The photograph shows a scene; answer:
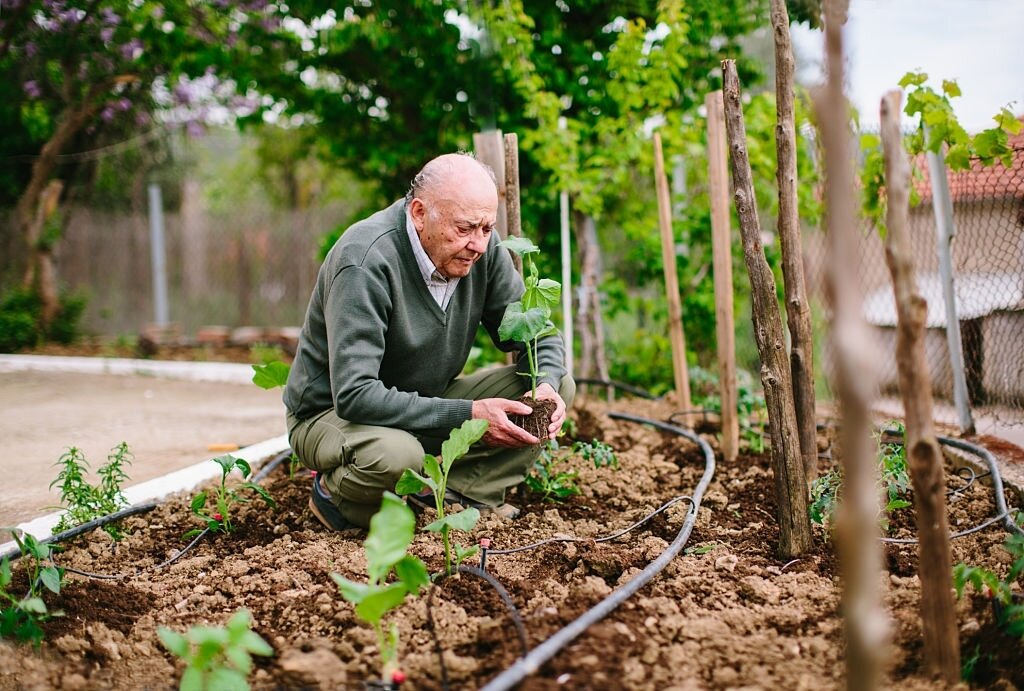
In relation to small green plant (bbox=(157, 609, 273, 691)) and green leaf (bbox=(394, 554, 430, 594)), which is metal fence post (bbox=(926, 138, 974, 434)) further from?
small green plant (bbox=(157, 609, 273, 691))

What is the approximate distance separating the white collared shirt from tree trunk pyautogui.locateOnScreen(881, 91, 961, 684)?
1567 millimetres

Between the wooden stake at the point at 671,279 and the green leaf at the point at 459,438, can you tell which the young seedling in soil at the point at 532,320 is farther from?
the wooden stake at the point at 671,279

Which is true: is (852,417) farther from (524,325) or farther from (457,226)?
(457,226)

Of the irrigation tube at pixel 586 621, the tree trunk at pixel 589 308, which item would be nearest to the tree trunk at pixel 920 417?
the irrigation tube at pixel 586 621

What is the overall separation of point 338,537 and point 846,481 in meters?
1.91

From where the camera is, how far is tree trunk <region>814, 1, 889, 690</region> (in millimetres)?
1114

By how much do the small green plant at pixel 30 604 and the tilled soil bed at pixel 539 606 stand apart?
4cm

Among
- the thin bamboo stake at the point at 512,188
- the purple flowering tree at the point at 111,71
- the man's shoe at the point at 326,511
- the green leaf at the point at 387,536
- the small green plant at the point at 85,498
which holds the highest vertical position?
the purple flowering tree at the point at 111,71

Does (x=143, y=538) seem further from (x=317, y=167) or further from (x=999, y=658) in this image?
Answer: (x=317, y=167)

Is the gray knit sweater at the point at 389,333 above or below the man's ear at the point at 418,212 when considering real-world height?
below

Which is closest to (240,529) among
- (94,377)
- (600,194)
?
(600,194)

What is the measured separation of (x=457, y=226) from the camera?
8.49 feet

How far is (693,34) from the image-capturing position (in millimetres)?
5402

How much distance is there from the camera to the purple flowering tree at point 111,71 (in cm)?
605
